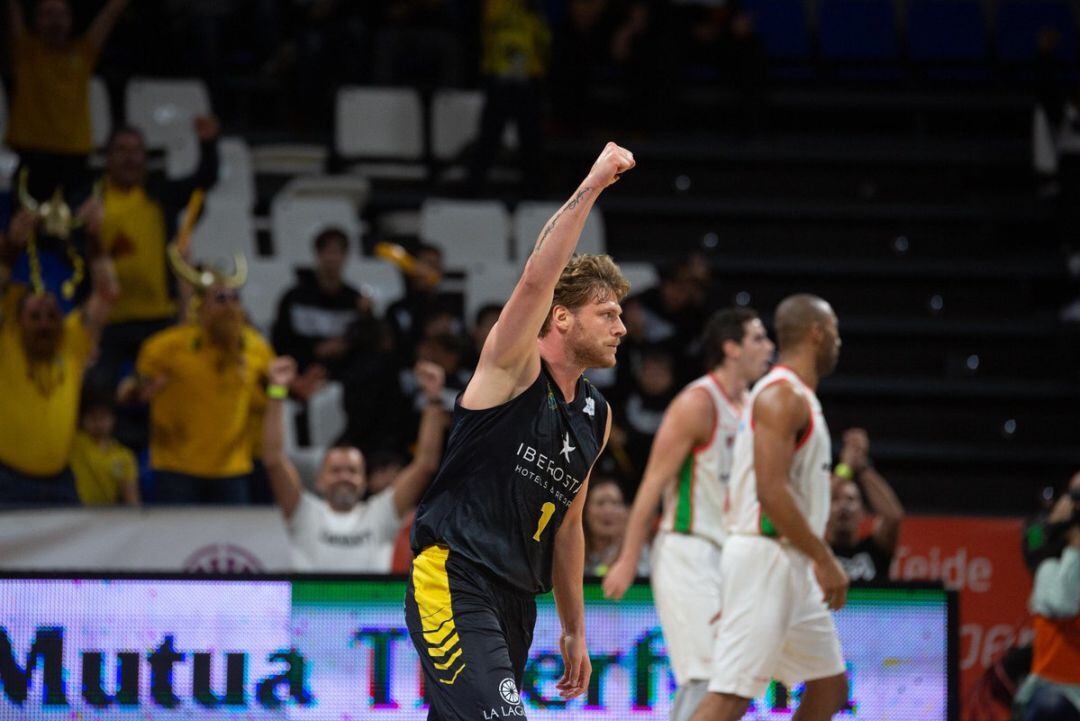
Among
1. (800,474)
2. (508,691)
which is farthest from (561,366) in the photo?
(800,474)

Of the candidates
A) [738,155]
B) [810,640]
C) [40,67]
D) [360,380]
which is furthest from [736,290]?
[810,640]

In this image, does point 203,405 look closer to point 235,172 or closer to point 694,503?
point 694,503

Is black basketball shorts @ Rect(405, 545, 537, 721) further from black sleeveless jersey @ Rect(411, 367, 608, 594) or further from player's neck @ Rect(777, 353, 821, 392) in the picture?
player's neck @ Rect(777, 353, 821, 392)

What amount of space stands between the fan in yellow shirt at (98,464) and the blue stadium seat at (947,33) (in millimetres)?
9227

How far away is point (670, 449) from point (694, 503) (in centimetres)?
31

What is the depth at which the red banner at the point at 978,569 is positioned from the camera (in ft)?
30.7

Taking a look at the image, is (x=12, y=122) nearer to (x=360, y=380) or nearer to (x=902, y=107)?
(x=360, y=380)

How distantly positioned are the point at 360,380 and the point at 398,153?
4.03 meters

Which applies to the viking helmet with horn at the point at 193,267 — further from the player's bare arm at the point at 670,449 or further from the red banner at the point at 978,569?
the red banner at the point at 978,569

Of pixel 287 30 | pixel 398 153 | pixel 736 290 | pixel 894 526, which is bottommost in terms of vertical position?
pixel 894 526

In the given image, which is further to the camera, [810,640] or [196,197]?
[196,197]

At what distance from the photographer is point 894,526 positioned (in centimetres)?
908

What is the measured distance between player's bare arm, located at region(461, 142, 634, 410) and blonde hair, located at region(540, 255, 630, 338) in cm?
26

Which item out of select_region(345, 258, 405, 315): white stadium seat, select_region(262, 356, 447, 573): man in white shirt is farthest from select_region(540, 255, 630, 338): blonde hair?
select_region(345, 258, 405, 315): white stadium seat
